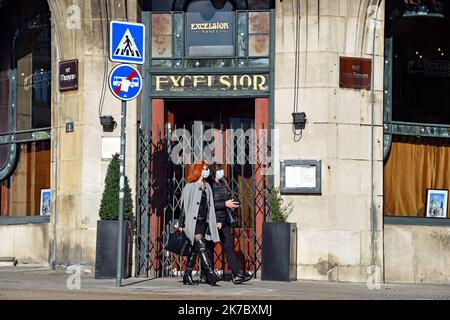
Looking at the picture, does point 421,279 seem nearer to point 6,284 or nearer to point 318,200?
point 318,200

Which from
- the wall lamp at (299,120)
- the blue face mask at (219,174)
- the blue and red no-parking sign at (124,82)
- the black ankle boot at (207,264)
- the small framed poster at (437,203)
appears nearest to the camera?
the blue and red no-parking sign at (124,82)

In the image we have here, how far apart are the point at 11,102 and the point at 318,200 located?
22.9 ft

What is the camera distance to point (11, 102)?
2398cm

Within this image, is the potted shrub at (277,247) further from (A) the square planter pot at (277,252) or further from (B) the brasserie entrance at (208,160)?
(B) the brasserie entrance at (208,160)

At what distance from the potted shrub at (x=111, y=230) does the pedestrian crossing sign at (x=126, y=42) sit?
2.88 metres

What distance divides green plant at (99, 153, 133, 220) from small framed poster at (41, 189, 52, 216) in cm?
270

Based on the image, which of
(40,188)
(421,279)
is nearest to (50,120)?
(40,188)

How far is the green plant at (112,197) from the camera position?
65.9 feet

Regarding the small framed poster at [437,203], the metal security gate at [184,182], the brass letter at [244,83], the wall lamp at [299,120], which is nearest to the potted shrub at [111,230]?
the metal security gate at [184,182]

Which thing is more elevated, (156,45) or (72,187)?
(156,45)

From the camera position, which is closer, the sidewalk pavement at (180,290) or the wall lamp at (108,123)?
the sidewalk pavement at (180,290)

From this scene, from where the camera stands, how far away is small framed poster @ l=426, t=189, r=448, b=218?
72.2 feet

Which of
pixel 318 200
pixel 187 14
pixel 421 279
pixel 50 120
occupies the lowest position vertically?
pixel 421 279

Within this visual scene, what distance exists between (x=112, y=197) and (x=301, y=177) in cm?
315
